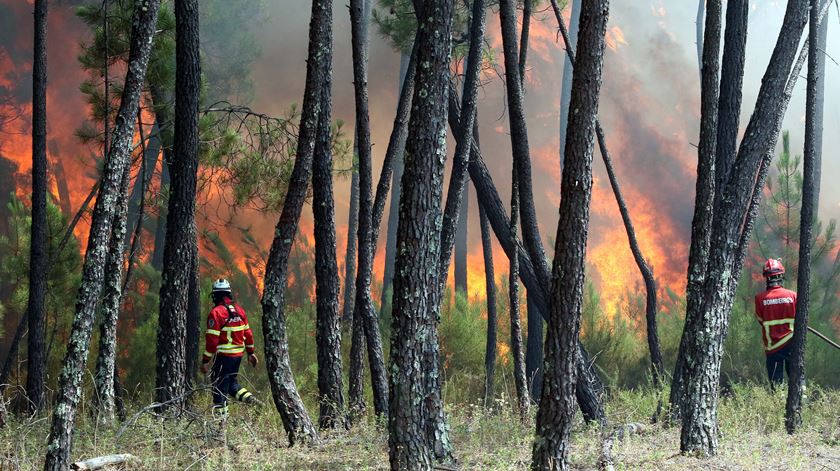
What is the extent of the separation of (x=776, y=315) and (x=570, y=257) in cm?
658

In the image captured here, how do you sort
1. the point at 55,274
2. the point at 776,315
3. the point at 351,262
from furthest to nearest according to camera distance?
1. the point at 351,262
2. the point at 55,274
3. the point at 776,315

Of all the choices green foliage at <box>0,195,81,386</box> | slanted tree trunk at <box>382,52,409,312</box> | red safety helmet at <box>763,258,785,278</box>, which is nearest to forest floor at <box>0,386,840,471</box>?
red safety helmet at <box>763,258,785,278</box>

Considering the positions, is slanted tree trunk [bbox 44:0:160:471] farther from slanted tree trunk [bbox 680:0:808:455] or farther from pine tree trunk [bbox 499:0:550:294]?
slanted tree trunk [bbox 680:0:808:455]

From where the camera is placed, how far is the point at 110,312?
26.9 feet

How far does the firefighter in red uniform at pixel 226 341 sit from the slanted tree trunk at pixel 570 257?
5.51 m

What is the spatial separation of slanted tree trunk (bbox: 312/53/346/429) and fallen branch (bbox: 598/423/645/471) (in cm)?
267

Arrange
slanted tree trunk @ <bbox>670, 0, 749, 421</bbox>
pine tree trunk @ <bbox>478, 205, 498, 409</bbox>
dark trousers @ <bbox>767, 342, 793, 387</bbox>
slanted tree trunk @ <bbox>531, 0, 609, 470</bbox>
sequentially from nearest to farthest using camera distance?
slanted tree trunk @ <bbox>531, 0, 609, 470</bbox> < slanted tree trunk @ <bbox>670, 0, 749, 421</bbox> < dark trousers @ <bbox>767, 342, 793, 387</bbox> < pine tree trunk @ <bbox>478, 205, 498, 409</bbox>

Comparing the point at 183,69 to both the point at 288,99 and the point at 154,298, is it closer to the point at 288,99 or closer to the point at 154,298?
the point at 154,298

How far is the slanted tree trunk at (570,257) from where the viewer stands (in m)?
6.14

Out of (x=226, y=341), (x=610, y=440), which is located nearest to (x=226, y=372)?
(x=226, y=341)

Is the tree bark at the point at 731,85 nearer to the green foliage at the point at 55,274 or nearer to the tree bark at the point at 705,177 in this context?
the tree bark at the point at 705,177

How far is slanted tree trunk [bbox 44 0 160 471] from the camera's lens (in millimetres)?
6199

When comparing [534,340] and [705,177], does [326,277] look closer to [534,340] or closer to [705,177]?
[705,177]

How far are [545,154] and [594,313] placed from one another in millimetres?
12260
